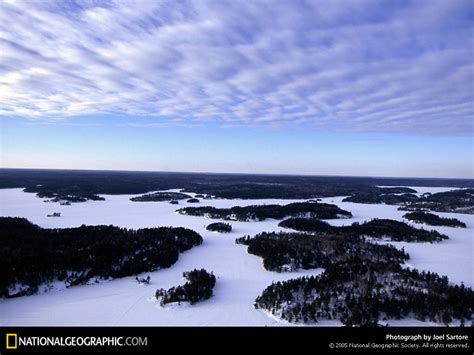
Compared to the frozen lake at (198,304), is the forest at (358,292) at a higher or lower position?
higher

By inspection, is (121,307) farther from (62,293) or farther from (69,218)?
(69,218)

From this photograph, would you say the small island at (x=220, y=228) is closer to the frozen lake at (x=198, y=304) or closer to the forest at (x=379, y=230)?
the frozen lake at (x=198, y=304)

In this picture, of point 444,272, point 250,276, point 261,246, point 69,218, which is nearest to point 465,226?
point 444,272

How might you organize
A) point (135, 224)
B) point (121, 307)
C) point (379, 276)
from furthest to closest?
point (135, 224)
point (379, 276)
point (121, 307)

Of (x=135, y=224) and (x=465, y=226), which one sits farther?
(x=465, y=226)

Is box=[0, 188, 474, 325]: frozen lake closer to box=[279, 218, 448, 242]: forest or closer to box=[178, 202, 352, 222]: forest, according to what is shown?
box=[279, 218, 448, 242]: forest
